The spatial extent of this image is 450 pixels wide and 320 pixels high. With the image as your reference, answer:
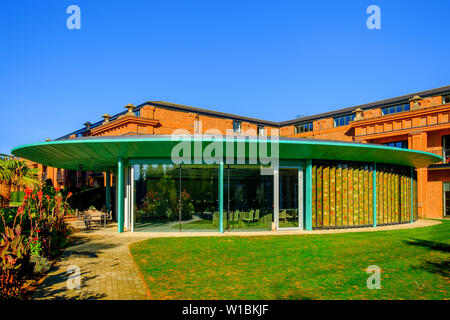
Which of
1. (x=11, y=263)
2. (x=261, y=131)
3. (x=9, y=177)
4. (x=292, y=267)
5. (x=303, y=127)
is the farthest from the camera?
(x=261, y=131)

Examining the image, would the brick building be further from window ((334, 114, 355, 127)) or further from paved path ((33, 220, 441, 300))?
paved path ((33, 220, 441, 300))

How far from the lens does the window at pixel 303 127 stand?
3637 cm

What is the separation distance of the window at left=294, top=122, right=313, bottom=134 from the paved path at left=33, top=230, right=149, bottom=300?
97.2 feet

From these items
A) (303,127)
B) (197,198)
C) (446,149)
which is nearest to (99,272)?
(197,198)

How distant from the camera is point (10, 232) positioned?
20.2 ft

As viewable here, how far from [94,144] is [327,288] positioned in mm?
8990

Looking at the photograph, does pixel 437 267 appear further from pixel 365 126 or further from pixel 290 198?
pixel 365 126

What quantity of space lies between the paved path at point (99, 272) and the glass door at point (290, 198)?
550 cm

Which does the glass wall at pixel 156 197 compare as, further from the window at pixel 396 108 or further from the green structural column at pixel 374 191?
the window at pixel 396 108

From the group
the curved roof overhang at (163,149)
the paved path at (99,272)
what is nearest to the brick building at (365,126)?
the curved roof overhang at (163,149)

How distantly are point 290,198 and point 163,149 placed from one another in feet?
19.4

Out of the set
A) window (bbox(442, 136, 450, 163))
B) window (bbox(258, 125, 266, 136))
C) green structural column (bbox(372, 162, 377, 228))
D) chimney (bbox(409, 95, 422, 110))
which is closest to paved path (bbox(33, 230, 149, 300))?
green structural column (bbox(372, 162, 377, 228))

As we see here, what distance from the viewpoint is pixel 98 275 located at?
6762mm
